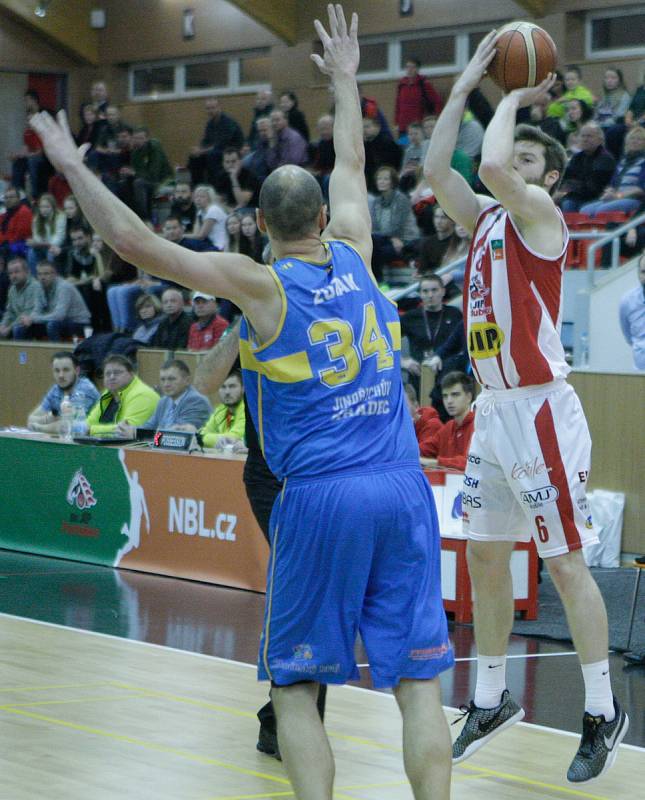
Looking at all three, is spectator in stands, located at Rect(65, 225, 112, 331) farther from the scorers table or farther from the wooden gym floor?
the wooden gym floor

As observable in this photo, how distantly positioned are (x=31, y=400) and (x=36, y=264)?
265 centimetres

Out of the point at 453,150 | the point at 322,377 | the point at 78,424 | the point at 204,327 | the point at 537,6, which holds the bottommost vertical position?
the point at 78,424

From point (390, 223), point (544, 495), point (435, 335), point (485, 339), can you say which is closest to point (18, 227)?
point (390, 223)

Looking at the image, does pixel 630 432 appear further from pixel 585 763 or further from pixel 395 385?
pixel 395 385

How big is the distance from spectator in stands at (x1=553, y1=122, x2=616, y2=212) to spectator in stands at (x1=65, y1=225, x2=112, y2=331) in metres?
5.26

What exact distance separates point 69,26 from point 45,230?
6332 millimetres

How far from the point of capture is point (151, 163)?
18.8 metres

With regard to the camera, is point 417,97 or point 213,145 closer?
point 417,97

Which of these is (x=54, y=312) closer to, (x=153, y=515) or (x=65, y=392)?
(x=65, y=392)

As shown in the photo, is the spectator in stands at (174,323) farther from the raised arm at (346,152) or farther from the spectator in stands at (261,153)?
the raised arm at (346,152)

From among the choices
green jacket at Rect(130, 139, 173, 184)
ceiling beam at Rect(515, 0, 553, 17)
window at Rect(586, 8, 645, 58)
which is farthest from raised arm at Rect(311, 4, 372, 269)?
green jacket at Rect(130, 139, 173, 184)

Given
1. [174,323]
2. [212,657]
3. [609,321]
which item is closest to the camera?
[212,657]

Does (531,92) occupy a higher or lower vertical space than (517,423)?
higher

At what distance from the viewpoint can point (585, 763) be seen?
15.4 ft
